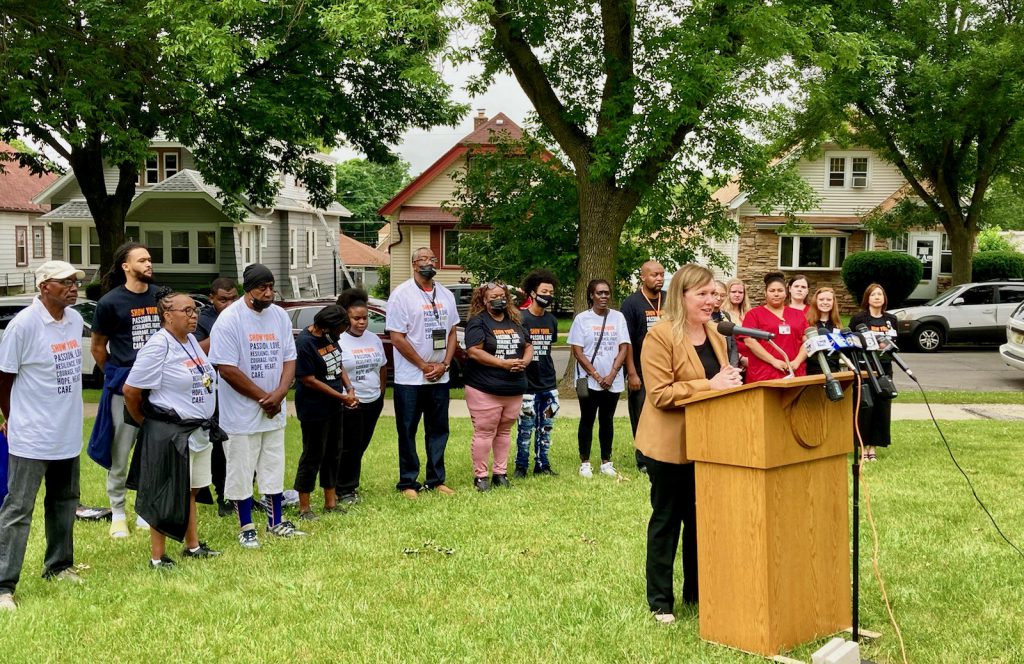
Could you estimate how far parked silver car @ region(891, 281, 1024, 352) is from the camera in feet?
80.6

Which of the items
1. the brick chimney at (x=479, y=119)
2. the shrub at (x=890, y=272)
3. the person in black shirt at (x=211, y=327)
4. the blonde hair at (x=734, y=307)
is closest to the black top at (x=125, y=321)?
the person in black shirt at (x=211, y=327)

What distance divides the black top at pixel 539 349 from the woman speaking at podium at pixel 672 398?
4.12m

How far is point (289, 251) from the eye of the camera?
43.1 m

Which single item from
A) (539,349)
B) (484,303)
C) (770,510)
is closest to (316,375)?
(484,303)

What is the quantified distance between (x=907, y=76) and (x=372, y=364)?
20.3m

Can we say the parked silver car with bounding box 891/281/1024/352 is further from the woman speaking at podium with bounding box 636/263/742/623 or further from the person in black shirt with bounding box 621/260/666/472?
the woman speaking at podium with bounding box 636/263/742/623

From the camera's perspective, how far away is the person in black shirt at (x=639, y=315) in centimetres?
948

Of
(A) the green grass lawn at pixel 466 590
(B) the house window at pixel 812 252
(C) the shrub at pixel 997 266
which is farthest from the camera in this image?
(B) the house window at pixel 812 252

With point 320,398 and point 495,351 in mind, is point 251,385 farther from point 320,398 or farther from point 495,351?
point 495,351

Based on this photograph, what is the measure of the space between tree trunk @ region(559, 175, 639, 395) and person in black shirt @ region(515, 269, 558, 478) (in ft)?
22.2

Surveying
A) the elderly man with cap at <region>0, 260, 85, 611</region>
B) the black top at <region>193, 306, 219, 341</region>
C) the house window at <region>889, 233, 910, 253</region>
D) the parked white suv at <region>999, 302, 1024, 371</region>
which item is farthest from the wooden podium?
the house window at <region>889, 233, 910, 253</region>

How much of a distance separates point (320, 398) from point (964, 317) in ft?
69.0

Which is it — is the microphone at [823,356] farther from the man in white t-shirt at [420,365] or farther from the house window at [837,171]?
the house window at [837,171]

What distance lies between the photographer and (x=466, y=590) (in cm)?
601
